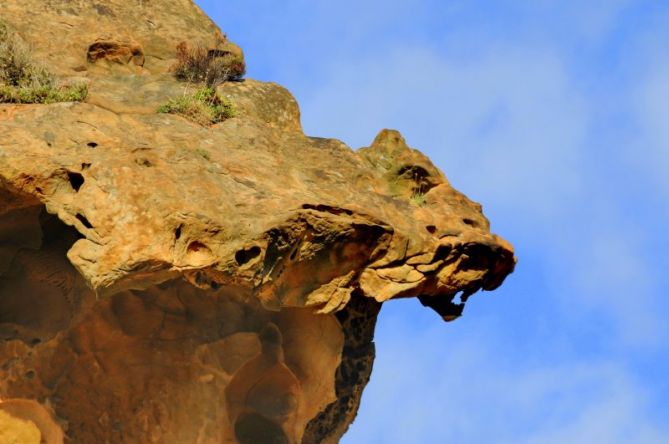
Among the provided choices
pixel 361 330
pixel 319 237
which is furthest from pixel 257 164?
pixel 361 330

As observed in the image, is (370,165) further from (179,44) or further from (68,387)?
(68,387)

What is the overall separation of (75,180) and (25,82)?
2.37 m

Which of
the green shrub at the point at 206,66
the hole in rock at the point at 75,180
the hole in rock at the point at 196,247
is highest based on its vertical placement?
the green shrub at the point at 206,66

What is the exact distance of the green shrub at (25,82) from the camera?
52.5ft

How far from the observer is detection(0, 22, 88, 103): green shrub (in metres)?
16.0

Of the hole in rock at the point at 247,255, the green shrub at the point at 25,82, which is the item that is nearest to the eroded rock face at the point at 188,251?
the hole in rock at the point at 247,255

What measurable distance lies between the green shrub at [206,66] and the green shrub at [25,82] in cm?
201

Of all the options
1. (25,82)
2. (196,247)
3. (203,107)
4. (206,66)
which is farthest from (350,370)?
(25,82)

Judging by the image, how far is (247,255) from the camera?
1452 centimetres

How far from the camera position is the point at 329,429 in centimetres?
1827

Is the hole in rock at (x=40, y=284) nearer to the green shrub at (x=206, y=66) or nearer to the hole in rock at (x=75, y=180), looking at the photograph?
the hole in rock at (x=75, y=180)

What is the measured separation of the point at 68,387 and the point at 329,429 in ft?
11.8

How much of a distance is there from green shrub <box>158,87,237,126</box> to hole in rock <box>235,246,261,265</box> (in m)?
2.78

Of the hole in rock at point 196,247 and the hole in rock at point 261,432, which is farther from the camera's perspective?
the hole in rock at point 261,432
